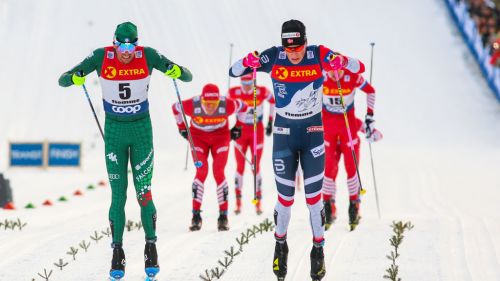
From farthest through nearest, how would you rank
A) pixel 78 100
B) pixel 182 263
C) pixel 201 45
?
pixel 201 45 → pixel 78 100 → pixel 182 263

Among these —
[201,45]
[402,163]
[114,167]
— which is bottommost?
[402,163]

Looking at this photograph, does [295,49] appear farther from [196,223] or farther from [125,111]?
[196,223]

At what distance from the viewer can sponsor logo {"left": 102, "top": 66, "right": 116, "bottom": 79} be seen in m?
6.29

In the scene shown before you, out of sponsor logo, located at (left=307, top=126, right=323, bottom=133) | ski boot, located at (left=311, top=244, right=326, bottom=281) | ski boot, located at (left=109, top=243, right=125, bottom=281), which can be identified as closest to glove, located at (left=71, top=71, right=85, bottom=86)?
ski boot, located at (left=109, top=243, right=125, bottom=281)

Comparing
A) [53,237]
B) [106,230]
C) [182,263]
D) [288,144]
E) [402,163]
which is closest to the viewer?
[288,144]

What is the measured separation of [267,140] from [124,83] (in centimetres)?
1638

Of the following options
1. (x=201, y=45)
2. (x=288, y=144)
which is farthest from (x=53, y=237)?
(x=201, y=45)

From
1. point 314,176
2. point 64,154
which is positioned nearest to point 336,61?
point 314,176

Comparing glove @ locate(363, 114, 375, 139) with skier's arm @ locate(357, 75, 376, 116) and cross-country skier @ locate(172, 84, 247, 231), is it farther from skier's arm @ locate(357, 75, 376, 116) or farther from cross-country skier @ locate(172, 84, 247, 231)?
cross-country skier @ locate(172, 84, 247, 231)

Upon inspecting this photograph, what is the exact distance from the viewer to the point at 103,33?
28.1 m

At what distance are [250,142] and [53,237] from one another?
14.4ft

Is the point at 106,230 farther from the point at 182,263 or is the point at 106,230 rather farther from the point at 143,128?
the point at 143,128

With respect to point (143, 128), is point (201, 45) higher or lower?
higher

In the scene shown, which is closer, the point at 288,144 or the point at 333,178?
the point at 288,144
